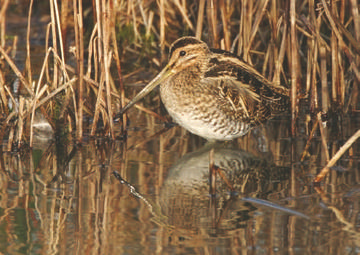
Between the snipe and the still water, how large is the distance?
22 cm

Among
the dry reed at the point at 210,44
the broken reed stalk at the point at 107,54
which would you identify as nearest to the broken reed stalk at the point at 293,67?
the dry reed at the point at 210,44

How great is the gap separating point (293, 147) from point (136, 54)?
3133 mm

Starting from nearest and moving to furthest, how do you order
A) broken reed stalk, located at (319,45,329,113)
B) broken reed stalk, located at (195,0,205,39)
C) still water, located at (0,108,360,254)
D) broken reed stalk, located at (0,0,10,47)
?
still water, located at (0,108,360,254), broken reed stalk, located at (319,45,329,113), broken reed stalk, located at (195,0,205,39), broken reed stalk, located at (0,0,10,47)

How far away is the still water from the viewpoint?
3.81 m

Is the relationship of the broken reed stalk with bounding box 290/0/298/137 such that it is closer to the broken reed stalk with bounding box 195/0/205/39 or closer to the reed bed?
the reed bed

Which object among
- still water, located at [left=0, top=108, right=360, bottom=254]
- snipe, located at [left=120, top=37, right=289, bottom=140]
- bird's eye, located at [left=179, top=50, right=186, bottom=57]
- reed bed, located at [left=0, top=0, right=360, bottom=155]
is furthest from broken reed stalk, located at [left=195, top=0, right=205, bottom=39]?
still water, located at [left=0, top=108, right=360, bottom=254]

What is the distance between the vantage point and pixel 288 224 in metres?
4.07

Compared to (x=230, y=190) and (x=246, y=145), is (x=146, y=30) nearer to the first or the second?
(x=246, y=145)

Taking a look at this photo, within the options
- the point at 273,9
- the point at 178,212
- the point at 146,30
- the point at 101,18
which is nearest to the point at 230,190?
the point at 178,212

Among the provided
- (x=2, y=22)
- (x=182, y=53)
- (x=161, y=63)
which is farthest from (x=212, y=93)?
(x=2, y=22)

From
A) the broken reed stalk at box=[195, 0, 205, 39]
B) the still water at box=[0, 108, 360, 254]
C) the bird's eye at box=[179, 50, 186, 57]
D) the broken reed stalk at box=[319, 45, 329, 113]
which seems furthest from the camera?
the broken reed stalk at box=[195, 0, 205, 39]

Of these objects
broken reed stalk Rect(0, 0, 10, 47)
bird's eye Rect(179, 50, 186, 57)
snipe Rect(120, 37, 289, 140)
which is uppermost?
broken reed stalk Rect(0, 0, 10, 47)

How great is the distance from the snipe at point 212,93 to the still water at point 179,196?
0.22 m

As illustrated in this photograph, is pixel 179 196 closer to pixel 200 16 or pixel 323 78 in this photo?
pixel 323 78
